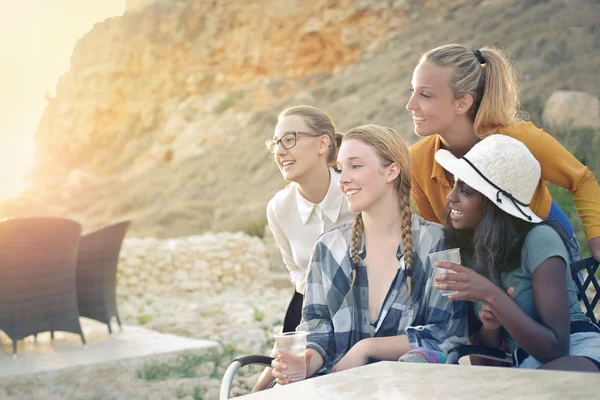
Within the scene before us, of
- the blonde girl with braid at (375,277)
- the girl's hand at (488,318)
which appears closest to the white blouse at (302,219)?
the blonde girl with braid at (375,277)

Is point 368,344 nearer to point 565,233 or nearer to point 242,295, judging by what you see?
point 565,233

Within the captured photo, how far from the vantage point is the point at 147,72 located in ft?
99.1

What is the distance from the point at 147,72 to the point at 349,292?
29.4 meters

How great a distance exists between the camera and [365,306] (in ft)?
7.10

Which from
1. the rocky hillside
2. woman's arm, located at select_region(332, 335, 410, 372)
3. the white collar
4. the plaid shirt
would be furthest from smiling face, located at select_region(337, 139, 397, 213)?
the rocky hillside

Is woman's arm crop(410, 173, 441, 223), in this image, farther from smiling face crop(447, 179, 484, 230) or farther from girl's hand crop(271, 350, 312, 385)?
girl's hand crop(271, 350, 312, 385)

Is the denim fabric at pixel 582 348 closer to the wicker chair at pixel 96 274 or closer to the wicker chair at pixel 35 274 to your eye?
the wicker chair at pixel 35 274

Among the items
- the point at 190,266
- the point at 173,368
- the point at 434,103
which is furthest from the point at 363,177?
the point at 190,266

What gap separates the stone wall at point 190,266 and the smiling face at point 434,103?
771cm

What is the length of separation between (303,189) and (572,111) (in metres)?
8.66

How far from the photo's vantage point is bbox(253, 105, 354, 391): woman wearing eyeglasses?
8.96ft

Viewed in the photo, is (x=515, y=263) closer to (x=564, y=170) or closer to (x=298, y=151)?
(x=564, y=170)

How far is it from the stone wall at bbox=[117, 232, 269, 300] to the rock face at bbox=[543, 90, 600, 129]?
4784 mm

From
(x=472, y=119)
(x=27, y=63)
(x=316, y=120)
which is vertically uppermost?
(x=27, y=63)
